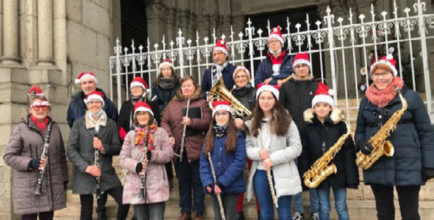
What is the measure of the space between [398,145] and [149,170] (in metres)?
2.64

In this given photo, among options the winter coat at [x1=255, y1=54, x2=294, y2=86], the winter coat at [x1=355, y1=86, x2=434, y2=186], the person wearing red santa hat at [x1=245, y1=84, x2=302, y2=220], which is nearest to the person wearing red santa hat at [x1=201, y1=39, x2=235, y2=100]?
the winter coat at [x1=255, y1=54, x2=294, y2=86]

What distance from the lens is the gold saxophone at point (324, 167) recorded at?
4422 millimetres

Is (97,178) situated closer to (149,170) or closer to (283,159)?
(149,170)

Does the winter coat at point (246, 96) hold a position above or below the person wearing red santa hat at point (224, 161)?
above

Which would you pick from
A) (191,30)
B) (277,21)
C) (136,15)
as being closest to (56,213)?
(136,15)

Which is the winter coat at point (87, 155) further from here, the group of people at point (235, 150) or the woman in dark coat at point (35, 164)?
the woman in dark coat at point (35, 164)

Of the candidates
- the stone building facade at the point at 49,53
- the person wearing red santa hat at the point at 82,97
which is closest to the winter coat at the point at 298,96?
the stone building facade at the point at 49,53

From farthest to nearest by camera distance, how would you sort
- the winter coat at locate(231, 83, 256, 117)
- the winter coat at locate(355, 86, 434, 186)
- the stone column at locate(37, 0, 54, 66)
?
the stone column at locate(37, 0, 54, 66) → the winter coat at locate(231, 83, 256, 117) → the winter coat at locate(355, 86, 434, 186)

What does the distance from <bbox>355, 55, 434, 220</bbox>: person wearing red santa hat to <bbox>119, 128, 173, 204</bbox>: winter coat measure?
2149 millimetres

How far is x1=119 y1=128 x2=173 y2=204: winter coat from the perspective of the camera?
459cm

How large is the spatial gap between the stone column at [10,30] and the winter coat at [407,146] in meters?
5.93

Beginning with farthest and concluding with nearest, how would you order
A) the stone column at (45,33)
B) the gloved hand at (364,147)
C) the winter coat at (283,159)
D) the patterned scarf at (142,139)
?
the stone column at (45,33) < the patterned scarf at (142,139) < the winter coat at (283,159) < the gloved hand at (364,147)

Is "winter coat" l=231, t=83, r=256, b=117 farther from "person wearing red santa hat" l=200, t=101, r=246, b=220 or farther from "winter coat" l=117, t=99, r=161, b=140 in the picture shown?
"winter coat" l=117, t=99, r=161, b=140

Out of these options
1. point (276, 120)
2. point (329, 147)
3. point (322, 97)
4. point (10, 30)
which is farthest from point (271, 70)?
point (10, 30)
